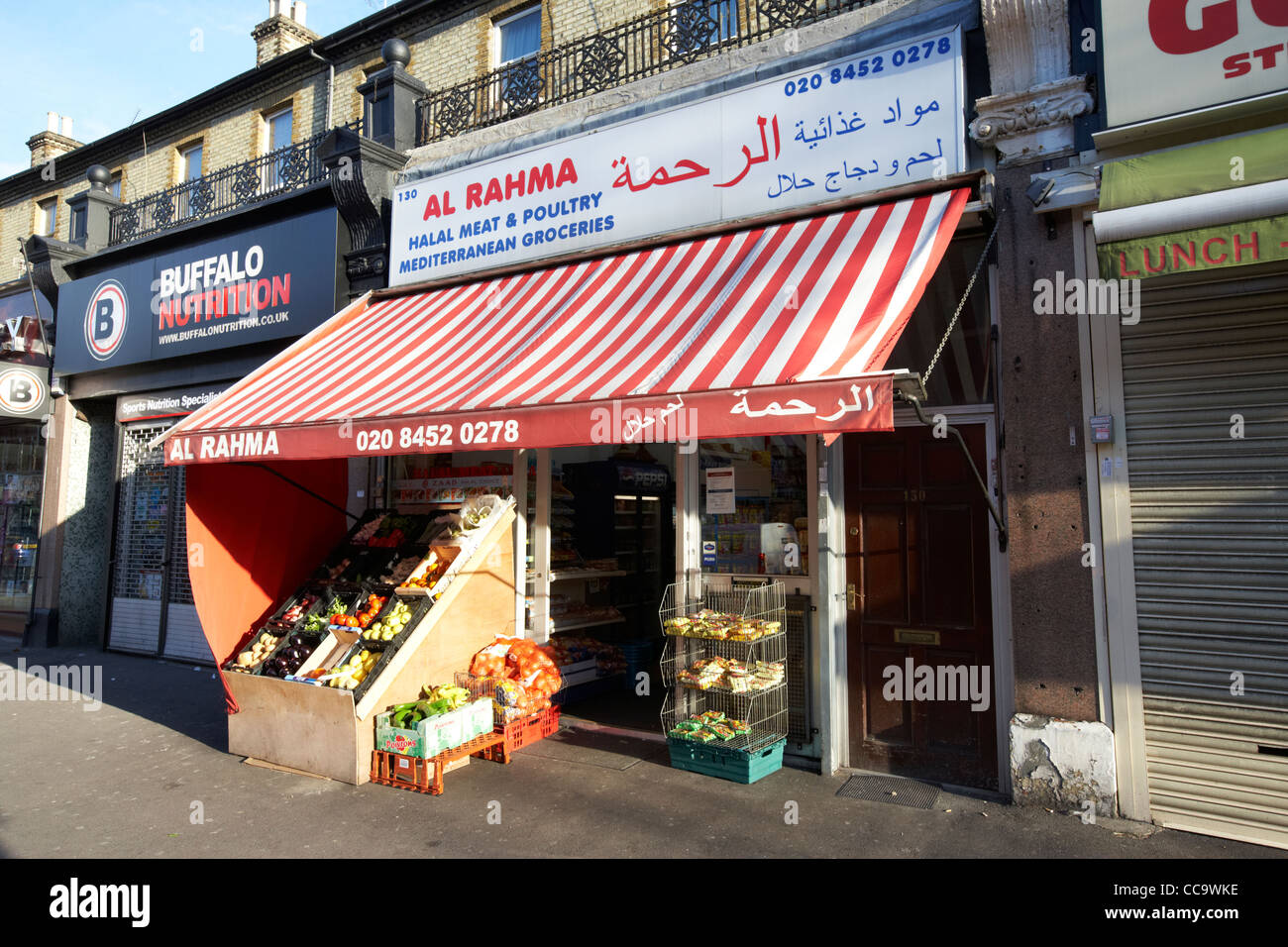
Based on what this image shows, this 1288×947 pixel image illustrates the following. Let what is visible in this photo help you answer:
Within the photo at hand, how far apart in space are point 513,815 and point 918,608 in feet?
11.4

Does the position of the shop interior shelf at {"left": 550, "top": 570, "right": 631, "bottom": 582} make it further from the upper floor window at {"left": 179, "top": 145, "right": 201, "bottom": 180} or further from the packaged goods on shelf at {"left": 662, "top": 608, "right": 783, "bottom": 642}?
the upper floor window at {"left": 179, "top": 145, "right": 201, "bottom": 180}

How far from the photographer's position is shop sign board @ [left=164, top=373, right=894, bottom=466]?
14.3 feet

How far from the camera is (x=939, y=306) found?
21.9ft

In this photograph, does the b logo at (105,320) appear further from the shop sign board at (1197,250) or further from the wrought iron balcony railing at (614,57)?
the shop sign board at (1197,250)

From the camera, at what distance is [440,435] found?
587cm

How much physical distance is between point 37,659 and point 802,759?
11.5 meters

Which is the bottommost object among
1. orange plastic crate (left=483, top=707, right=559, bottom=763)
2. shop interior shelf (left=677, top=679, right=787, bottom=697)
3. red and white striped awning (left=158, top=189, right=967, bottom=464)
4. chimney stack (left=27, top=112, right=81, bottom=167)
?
orange plastic crate (left=483, top=707, right=559, bottom=763)

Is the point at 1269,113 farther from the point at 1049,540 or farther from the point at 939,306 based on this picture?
the point at 1049,540

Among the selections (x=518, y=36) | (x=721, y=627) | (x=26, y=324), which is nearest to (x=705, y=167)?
(x=721, y=627)

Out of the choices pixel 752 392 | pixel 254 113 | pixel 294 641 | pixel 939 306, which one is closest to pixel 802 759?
pixel 752 392

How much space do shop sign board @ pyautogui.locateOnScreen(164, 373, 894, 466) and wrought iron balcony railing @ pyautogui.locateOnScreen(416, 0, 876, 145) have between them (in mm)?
4252

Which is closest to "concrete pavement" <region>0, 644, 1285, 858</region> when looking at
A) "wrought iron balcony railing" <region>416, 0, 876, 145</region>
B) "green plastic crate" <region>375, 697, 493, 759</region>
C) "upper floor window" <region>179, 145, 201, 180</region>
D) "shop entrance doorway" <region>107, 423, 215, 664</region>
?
"green plastic crate" <region>375, 697, 493, 759</region>

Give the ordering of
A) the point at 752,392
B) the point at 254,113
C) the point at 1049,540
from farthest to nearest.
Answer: the point at 254,113
the point at 1049,540
the point at 752,392
